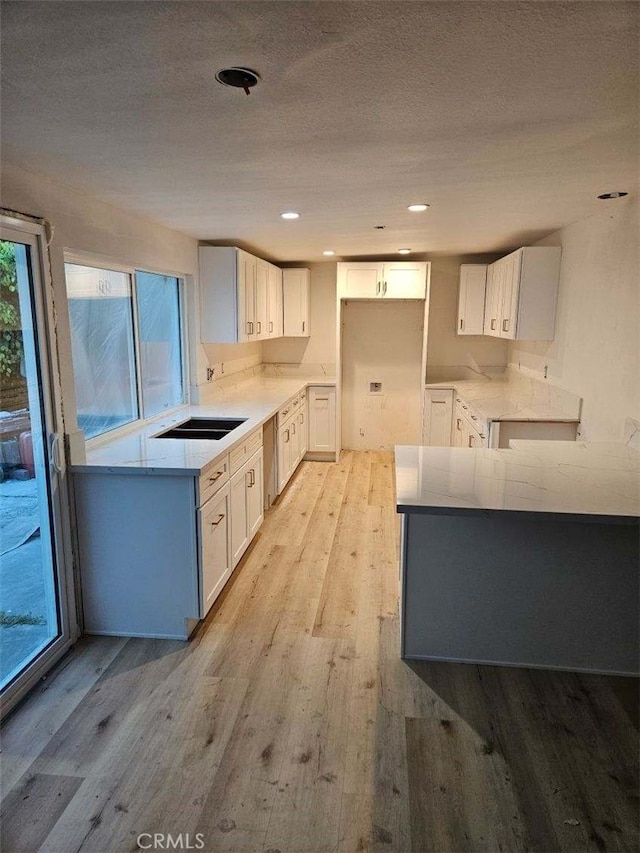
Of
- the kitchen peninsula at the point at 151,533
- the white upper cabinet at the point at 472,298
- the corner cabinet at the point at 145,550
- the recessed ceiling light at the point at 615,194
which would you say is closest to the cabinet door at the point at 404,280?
the white upper cabinet at the point at 472,298

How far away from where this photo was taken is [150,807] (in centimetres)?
176

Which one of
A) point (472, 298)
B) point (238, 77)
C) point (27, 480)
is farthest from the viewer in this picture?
point (472, 298)

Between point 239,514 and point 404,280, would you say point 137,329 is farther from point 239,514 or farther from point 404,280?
point 404,280

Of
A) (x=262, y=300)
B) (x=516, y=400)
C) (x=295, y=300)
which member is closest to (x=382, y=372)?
(x=295, y=300)

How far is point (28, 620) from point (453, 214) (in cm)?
324

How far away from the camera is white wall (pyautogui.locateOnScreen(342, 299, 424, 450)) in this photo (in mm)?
6051

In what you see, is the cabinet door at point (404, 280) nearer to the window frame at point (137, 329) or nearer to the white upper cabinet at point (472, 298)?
the white upper cabinet at point (472, 298)

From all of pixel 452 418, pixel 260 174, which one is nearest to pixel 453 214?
pixel 260 174

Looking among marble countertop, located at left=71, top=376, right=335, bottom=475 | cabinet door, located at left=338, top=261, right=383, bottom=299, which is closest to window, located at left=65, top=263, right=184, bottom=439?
marble countertop, located at left=71, top=376, right=335, bottom=475

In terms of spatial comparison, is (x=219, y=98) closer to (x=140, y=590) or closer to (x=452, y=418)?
(x=140, y=590)

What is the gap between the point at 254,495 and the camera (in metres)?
3.73

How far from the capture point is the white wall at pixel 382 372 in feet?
19.9

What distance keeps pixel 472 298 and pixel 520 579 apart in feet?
11.8

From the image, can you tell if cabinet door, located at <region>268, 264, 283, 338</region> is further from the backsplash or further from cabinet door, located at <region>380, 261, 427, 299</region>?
the backsplash
